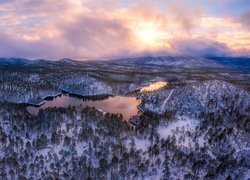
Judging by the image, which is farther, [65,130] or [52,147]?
[65,130]

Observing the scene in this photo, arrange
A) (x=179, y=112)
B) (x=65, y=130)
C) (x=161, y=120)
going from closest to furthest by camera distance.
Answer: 1. (x=65, y=130)
2. (x=161, y=120)
3. (x=179, y=112)

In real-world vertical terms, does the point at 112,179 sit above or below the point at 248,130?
below

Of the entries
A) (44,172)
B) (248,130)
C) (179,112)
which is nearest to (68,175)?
(44,172)

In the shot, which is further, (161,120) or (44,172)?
(161,120)

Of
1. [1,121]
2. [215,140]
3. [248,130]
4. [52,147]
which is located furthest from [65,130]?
[248,130]

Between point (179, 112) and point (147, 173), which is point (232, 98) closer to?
point (179, 112)

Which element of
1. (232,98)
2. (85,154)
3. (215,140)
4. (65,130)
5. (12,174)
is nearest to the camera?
(12,174)

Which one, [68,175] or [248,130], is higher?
[248,130]

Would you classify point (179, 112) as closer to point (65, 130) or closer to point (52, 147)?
point (65, 130)

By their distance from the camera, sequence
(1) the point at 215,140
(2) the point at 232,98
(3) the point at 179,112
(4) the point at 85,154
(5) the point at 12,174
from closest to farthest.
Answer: (5) the point at 12,174 → (4) the point at 85,154 → (1) the point at 215,140 → (3) the point at 179,112 → (2) the point at 232,98
